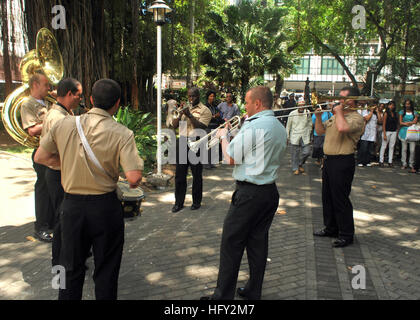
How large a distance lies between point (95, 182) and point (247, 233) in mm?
1418

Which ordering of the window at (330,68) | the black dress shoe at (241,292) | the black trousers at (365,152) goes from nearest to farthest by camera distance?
the black dress shoe at (241,292)
the black trousers at (365,152)
the window at (330,68)

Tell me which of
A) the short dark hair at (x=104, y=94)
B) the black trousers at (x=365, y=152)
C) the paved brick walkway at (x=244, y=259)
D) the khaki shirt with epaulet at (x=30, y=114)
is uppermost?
the short dark hair at (x=104, y=94)

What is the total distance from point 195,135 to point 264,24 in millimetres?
16291

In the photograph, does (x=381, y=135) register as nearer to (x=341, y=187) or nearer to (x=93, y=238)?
(x=341, y=187)

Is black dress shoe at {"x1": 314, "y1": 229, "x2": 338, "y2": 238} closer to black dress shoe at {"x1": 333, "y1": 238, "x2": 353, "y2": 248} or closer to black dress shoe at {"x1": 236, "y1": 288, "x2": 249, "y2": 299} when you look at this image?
black dress shoe at {"x1": 333, "y1": 238, "x2": 353, "y2": 248}

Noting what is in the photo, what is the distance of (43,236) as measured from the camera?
5.12 meters

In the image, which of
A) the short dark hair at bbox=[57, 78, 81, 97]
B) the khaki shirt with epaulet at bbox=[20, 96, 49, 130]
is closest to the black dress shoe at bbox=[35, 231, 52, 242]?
the khaki shirt with epaulet at bbox=[20, 96, 49, 130]

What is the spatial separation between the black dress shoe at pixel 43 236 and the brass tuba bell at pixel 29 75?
1232 millimetres

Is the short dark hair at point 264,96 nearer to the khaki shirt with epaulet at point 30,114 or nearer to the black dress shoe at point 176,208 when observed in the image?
the khaki shirt with epaulet at point 30,114

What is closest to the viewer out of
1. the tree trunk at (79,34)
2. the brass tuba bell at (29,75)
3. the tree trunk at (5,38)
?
the brass tuba bell at (29,75)

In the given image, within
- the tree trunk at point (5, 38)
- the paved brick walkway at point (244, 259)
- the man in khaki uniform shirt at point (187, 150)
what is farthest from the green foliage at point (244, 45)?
the paved brick walkway at point (244, 259)

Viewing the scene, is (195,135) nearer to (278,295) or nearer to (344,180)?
(344,180)

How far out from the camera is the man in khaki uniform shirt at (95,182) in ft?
9.50
